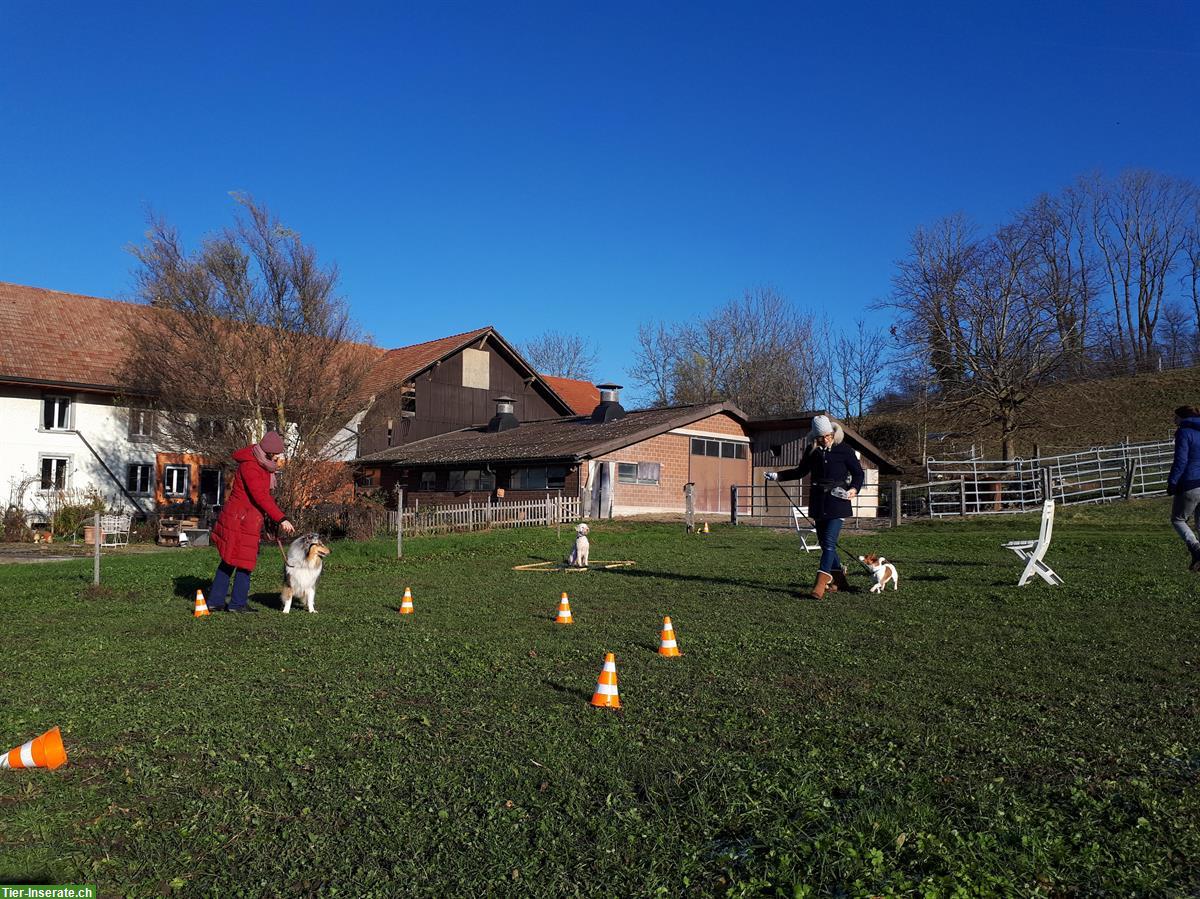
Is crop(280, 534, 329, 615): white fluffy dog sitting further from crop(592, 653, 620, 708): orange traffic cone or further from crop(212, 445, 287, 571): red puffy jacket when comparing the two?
crop(592, 653, 620, 708): orange traffic cone

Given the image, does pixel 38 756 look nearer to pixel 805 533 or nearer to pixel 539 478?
pixel 805 533

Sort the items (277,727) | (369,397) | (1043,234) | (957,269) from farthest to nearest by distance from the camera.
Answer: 1. (1043,234)
2. (957,269)
3. (369,397)
4. (277,727)

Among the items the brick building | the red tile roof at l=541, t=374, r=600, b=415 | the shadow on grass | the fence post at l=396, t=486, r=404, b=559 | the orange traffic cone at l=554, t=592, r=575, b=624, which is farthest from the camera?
the red tile roof at l=541, t=374, r=600, b=415

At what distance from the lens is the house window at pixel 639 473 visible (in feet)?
109

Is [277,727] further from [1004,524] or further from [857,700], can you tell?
[1004,524]

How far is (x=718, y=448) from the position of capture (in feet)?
120

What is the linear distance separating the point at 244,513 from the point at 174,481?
1101 inches

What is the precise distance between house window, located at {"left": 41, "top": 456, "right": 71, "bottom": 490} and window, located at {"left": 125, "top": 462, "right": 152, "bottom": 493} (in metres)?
2.11

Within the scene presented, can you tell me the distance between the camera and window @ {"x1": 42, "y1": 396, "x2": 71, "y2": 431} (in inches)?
1326

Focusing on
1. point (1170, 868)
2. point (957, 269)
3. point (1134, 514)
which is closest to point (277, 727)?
point (1170, 868)

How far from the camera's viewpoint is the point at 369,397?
33094 millimetres

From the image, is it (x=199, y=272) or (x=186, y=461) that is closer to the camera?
(x=199, y=272)

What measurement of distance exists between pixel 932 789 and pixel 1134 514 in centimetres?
2758

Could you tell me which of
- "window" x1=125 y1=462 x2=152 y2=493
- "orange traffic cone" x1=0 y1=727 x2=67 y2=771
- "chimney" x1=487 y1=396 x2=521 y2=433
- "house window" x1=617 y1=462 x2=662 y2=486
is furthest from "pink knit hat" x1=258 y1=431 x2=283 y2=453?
"chimney" x1=487 y1=396 x2=521 y2=433
